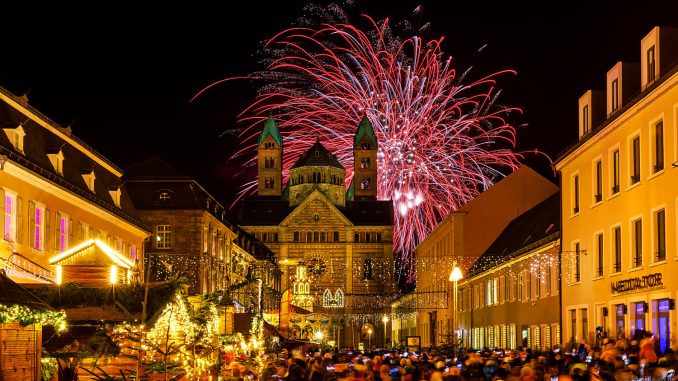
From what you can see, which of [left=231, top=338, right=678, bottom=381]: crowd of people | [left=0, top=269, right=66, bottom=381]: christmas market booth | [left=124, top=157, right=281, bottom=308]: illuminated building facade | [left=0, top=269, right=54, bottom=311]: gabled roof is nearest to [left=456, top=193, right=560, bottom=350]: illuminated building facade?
[left=124, top=157, right=281, bottom=308]: illuminated building facade

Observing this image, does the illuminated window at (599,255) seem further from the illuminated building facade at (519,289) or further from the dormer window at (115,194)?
the dormer window at (115,194)

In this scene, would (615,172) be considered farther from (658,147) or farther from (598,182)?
(658,147)

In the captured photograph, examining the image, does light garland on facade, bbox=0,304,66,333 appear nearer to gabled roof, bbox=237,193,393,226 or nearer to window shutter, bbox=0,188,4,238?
window shutter, bbox=0,188,4,238

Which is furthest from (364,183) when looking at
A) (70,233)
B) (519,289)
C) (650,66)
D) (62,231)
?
(650,66)

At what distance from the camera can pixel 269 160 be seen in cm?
14550

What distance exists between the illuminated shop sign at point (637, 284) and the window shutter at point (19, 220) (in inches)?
676

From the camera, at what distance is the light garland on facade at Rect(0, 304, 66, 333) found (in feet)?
48.2

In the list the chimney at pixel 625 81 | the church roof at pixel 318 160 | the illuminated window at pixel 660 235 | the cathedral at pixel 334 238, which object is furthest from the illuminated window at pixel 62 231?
the church roof at pixel 318 160

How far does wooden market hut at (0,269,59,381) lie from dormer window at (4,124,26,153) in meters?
15.6

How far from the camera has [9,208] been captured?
30016mm

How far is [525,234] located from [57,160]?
78.5 ft

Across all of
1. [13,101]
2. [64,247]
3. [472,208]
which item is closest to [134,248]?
[64,247]

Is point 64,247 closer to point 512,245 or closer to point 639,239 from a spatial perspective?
point 639,239

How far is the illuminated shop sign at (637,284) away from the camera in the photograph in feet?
89.6
